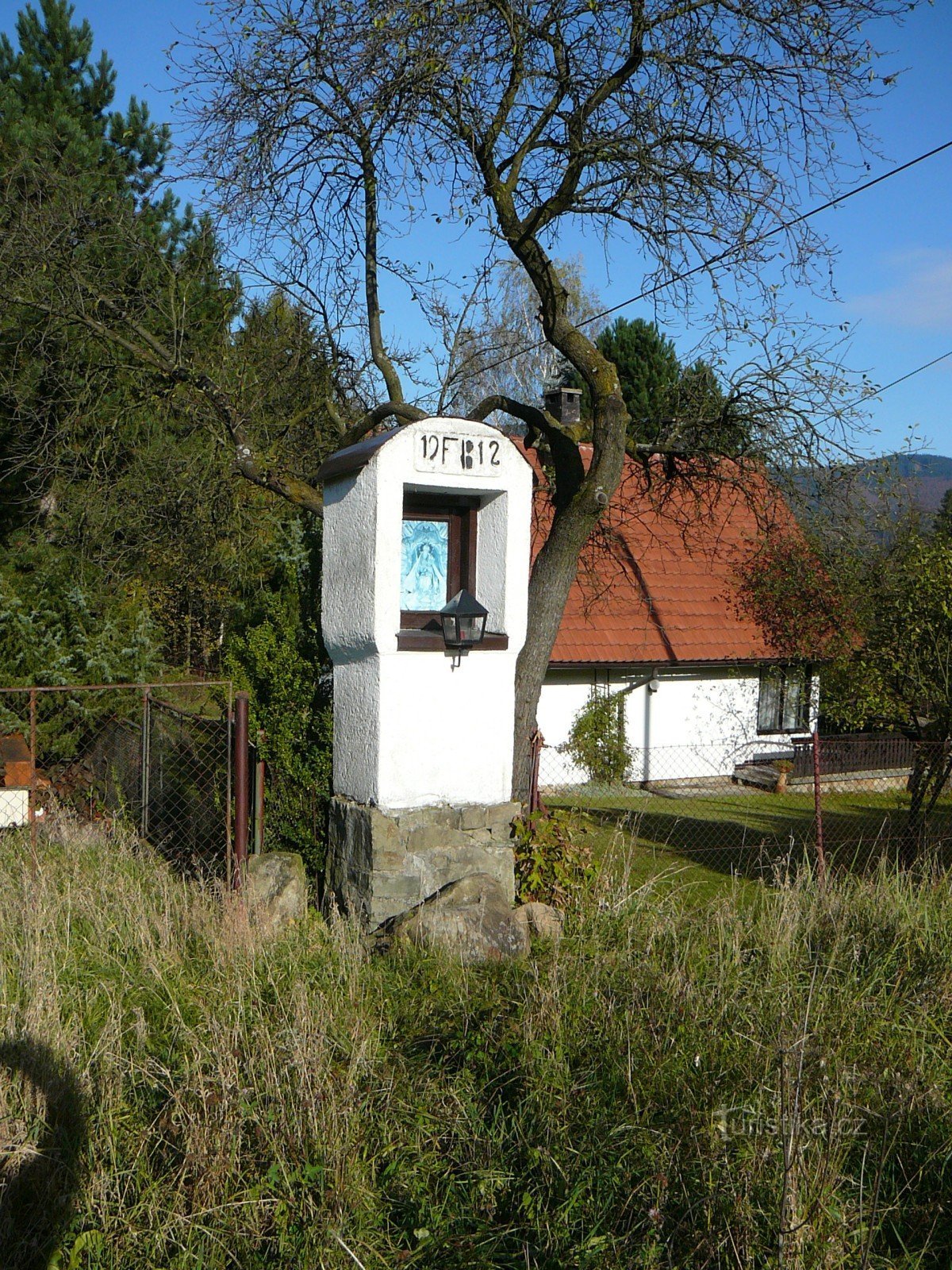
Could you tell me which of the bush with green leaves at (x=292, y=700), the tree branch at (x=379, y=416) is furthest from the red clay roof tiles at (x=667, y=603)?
the bush with green leaves at (x=292, y=700)

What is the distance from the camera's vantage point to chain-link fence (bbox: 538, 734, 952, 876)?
1120 cm

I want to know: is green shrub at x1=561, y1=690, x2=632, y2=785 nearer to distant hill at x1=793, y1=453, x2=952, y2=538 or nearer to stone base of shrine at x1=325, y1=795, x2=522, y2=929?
distant hill at x1=793, y1=453, x2=952, y2=538

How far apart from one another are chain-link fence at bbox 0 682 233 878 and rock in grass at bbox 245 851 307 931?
21 cm

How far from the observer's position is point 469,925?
18.9 feet

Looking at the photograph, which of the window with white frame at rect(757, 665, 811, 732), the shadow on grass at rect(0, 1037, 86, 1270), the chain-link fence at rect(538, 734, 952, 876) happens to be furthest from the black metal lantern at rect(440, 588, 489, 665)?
the window with white frame at rect(757, 665, 811, 732)

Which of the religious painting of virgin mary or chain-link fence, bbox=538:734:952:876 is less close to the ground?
the religious painting of virgin mary

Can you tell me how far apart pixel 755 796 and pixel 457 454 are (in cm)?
1131

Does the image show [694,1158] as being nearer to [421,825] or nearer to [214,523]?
[421,825]

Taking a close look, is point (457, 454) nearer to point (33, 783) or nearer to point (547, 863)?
point (547, 863)

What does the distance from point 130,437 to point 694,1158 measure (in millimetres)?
10384

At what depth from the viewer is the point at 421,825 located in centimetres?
650

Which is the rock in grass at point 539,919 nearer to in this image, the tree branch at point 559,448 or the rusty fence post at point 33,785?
the rusty fence post at point 33,785

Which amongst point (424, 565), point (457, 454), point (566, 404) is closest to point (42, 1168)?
point (424, 565)

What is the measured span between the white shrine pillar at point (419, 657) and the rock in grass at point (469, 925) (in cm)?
42
